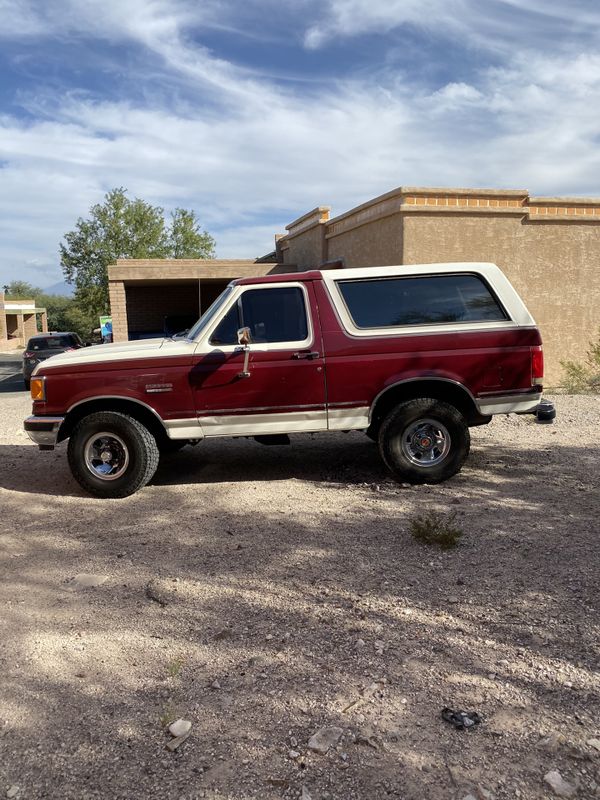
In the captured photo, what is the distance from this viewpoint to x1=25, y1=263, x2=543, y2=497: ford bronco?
20.7 ft

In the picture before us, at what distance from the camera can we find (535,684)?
314 cm

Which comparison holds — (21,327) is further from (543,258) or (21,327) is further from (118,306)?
(543,258)

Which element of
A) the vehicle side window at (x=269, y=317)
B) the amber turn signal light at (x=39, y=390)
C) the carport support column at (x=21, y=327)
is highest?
the carport support column at (x=21, y=327)

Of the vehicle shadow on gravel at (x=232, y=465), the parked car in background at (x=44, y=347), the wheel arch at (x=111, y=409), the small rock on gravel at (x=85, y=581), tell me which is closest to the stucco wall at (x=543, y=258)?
the vehicle shadow on gravel at (x=232, y=465)

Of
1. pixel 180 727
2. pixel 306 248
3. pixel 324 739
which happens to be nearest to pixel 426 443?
pixel 324 739

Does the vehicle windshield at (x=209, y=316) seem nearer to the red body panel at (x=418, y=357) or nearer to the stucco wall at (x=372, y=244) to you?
the red body panel at (x=418, y=357)

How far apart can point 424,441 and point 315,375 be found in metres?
1.23

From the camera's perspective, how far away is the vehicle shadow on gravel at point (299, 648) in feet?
8.73

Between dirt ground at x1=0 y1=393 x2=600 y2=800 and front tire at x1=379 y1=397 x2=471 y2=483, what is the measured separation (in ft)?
0.59

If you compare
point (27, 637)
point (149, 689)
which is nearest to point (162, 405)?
point (27, 637)

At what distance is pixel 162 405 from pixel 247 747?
3964mm

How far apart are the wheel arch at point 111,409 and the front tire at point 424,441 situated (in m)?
2.21

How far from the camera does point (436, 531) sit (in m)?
4.94

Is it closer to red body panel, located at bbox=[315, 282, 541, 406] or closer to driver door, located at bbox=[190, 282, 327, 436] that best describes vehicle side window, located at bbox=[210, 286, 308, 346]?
driver door, located at bbox=[190, 282, 327, 436]
